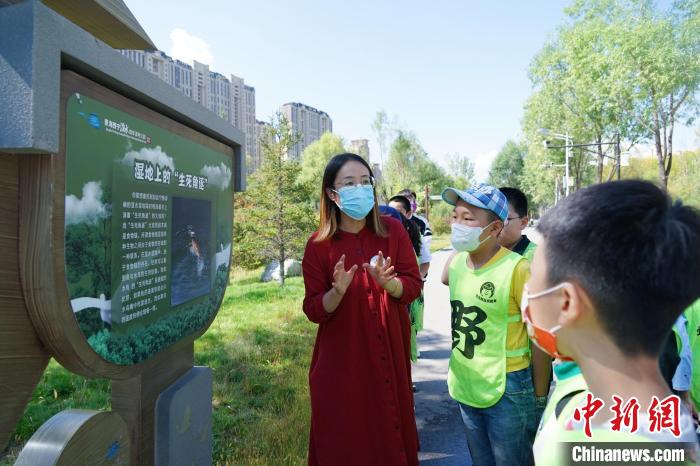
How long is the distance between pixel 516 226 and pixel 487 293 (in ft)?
4.75

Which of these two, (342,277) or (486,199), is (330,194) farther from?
(486,199)

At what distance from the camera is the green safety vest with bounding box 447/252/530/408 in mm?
2107

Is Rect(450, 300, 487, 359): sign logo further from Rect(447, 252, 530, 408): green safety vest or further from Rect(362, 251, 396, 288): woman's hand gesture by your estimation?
Rect(362, 251, 396, 288): woman's hand gesture

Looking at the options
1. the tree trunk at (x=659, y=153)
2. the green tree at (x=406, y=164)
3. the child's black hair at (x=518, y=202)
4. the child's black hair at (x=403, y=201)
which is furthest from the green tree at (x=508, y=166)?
the child's black hair at (x=518, y=202)

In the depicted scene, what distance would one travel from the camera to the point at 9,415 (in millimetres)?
1107

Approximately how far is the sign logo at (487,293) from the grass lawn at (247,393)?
5.03 feet

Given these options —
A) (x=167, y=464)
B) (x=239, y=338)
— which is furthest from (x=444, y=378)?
(x=167, y=464)

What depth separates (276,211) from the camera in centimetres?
1114

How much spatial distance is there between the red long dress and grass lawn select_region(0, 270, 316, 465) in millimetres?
775

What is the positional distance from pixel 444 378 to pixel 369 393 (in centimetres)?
265

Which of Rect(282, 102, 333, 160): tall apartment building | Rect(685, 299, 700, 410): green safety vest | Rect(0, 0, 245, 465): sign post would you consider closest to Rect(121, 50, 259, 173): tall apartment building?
Rect(282, 102, 333, 160): tall apartment building

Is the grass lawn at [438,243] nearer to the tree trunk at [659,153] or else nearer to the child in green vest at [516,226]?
the tree trunk at [659,153]

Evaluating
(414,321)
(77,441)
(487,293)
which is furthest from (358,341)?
(414,321)

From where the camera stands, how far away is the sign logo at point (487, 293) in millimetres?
2152
